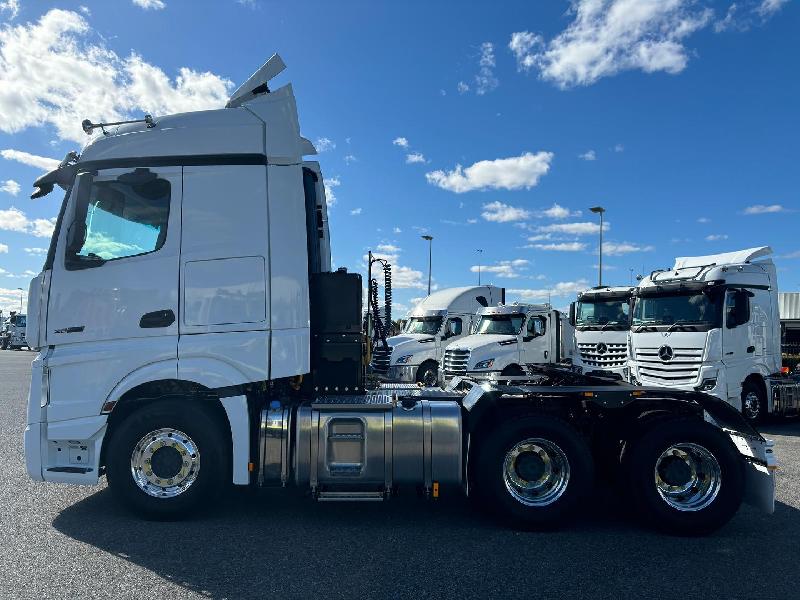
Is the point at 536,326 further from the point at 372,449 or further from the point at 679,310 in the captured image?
the point at 372,449

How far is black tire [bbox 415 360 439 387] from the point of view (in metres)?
17.6

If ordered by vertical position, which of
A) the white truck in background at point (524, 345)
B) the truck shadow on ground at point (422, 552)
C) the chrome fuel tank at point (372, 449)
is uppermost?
the white truck in background at point (524, 345)

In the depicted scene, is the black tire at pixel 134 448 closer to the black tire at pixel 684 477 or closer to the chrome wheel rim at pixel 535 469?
the chrome wheel rim at pixel 535 469

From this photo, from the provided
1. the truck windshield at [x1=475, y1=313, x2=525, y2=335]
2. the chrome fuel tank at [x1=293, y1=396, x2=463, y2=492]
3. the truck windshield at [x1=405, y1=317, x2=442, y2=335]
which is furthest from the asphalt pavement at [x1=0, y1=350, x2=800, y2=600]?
the truck windshield at [x1=405, y1=317, x2=442, y2=335]

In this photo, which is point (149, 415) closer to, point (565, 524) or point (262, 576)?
point (262, 576)

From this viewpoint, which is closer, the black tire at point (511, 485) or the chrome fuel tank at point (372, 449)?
the black tire at point (511, 485)

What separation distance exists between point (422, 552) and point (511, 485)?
3.74 feet

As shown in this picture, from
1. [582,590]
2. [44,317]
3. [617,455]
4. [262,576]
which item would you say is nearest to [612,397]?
[617,455]

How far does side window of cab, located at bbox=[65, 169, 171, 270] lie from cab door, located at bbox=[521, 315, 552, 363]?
10.7 metres

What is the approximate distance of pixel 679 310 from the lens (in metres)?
11.5

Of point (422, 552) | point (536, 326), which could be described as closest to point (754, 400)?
point (536, 326)

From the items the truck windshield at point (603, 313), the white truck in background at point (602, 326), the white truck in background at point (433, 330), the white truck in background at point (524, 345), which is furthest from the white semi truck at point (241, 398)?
the white truck in background at point (433, 330)

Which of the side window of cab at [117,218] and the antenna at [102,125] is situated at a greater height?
the antenna at [102,125]

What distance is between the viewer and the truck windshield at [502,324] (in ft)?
48.5
